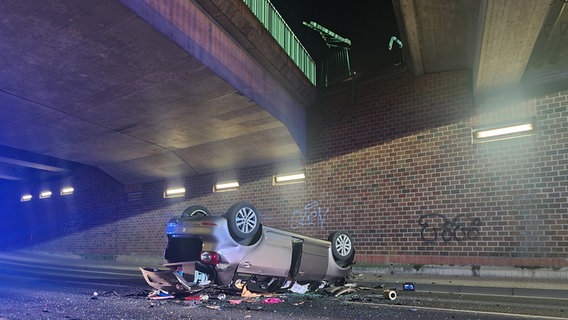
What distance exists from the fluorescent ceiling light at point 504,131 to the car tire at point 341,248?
4751 mm

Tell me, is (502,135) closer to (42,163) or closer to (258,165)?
(258,165)

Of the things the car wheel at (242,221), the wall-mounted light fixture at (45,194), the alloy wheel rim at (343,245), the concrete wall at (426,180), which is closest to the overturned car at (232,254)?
the car wheel at (242,221)

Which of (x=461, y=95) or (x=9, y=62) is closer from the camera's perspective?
(x=9, y=62)

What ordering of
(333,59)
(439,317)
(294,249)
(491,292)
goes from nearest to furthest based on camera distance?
(439,317)
(294,249)
(491,292)
(333,59)

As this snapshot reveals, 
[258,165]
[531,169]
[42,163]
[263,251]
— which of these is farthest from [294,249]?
[42,163]

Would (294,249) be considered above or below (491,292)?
above

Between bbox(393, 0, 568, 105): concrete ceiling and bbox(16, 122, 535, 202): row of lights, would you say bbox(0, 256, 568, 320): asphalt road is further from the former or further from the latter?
bbox(393, 0, 568, 105): concrete ceiling

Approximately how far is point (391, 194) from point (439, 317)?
5.69 m

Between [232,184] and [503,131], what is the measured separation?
8.80m

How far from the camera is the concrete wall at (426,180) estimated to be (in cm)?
847

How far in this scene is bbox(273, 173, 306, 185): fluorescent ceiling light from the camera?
12.2m

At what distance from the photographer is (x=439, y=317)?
190 inches

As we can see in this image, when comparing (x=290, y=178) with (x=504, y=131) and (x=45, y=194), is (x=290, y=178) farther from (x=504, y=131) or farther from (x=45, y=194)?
(x=45, y=194)

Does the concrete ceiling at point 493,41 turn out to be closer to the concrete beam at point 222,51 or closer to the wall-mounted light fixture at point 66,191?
the concrete beam at point 222,51
